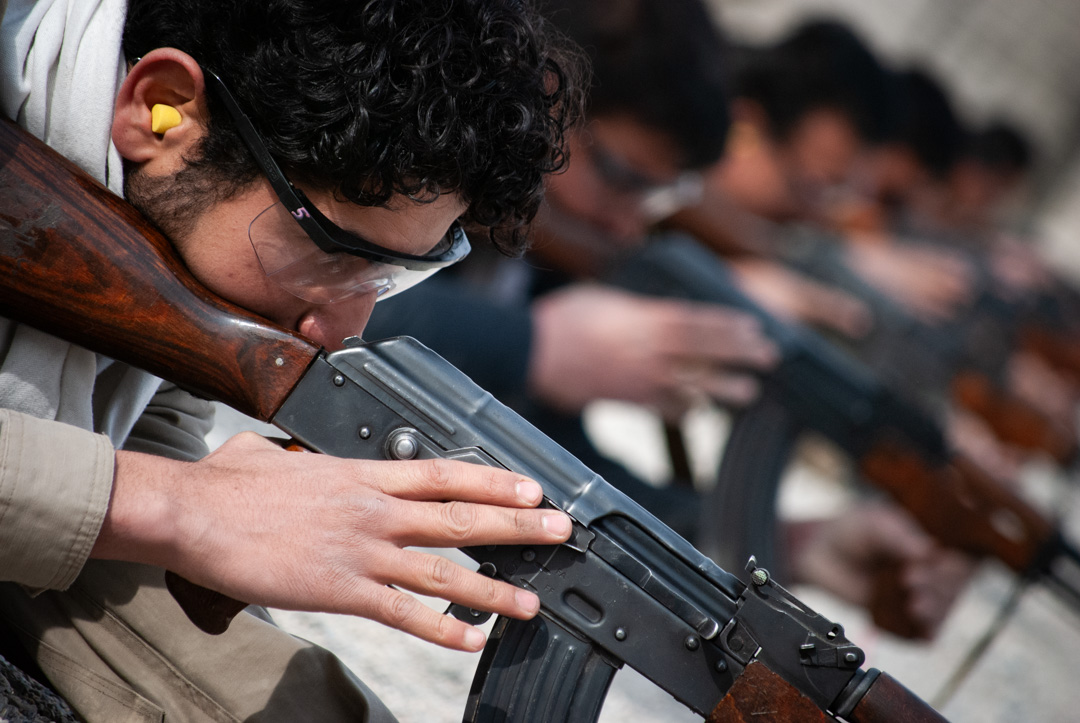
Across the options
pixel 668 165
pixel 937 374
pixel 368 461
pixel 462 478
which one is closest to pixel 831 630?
pixel 462 478

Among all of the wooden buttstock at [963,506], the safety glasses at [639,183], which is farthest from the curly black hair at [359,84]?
the wooden buttstock at [963,506]

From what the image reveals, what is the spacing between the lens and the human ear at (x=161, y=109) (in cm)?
117

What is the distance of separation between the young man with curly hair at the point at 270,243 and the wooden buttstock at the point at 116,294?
2.3 inches

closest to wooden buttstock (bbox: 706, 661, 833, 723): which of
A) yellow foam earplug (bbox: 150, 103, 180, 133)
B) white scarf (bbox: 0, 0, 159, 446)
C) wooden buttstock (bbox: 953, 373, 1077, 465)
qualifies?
white scarf (bbox: 0, 0, 159, 446)

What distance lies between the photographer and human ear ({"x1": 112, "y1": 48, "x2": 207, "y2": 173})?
117 centimetres

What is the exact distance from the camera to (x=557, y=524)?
3.81 feet

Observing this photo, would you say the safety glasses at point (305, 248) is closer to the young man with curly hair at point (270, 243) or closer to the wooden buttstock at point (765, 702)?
the young man with curly hair at point (270, 243)

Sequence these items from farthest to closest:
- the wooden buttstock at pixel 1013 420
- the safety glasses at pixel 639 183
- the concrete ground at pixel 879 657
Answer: the wooden buttstock at pixel 1013 420 → the safety glasses at pixel 639 183 → the concrete ground at pixel 879 657

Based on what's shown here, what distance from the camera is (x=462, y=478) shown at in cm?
112

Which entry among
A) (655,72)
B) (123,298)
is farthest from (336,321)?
(655,72)

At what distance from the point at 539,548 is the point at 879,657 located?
241 cm

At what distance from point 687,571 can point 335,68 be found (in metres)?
0.81

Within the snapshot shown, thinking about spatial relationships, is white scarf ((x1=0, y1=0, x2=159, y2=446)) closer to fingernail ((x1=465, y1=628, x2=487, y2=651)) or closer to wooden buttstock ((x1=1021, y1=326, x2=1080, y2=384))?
fingernail ((x1=465, y1=628, x2=487, y2=651))

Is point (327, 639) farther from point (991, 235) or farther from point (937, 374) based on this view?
point (991, 235)
